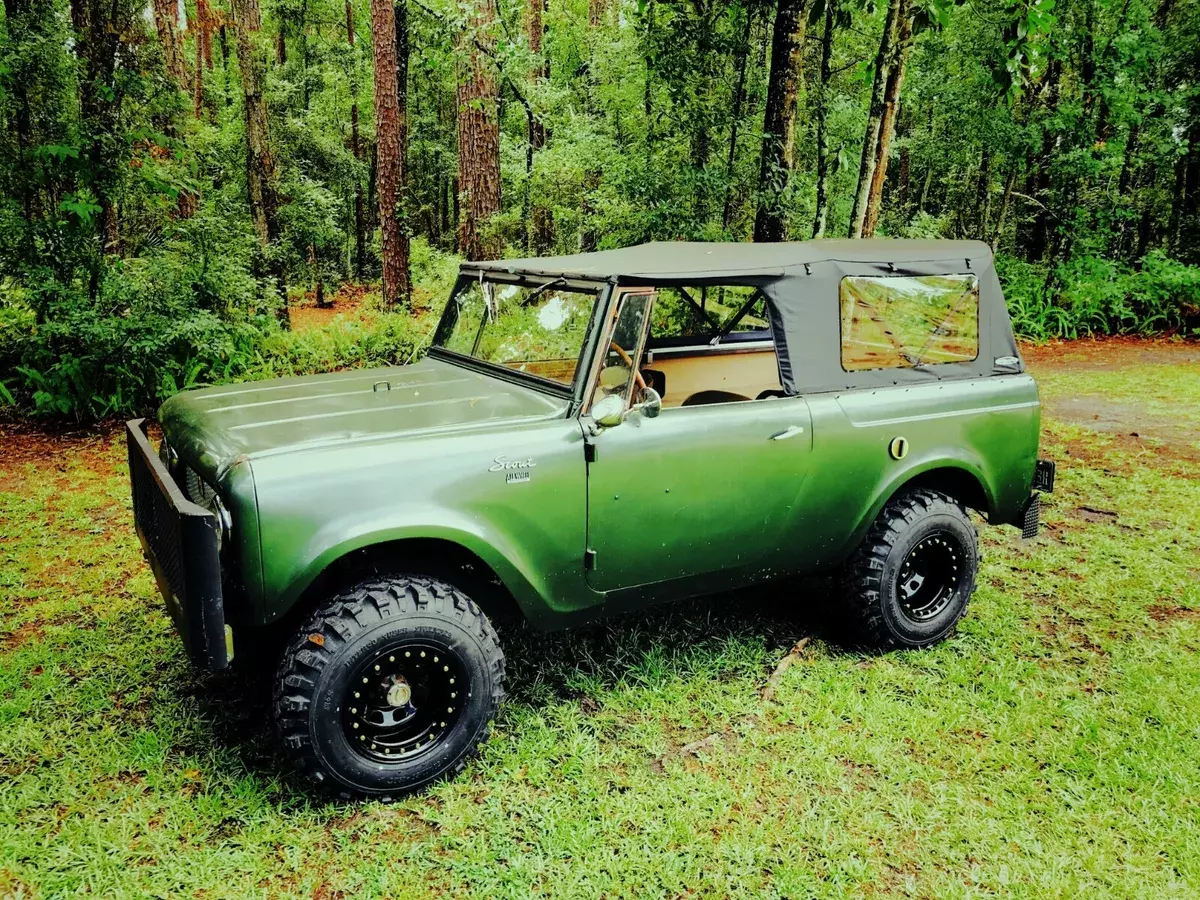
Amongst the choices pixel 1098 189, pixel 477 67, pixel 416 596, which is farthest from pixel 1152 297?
pixel 416 596

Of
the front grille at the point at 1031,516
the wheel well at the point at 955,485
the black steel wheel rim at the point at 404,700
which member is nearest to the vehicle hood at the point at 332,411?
the black steel wheel rim at the point at 404,700

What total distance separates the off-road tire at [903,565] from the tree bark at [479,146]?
860cm

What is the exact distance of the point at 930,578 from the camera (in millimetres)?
4484

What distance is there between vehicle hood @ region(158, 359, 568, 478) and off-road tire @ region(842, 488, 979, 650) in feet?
6.06

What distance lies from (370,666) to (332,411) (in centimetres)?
110

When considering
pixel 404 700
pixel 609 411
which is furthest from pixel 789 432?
pixel 404 700

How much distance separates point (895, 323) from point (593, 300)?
1.66 metres

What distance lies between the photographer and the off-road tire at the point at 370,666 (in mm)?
2912

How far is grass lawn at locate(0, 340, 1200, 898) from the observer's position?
2.81m

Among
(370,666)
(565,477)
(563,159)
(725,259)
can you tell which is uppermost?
(563,159)

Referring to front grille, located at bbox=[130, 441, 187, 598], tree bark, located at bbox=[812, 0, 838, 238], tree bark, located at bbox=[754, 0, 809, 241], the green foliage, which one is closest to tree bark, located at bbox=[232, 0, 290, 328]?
tree bark, located at bbox=[754, 0, 809, 241]

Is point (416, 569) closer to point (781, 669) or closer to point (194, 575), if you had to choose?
point (194, 575)

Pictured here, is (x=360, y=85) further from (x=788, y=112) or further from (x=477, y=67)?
(x=788, y=112)

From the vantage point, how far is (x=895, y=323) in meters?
4.17
